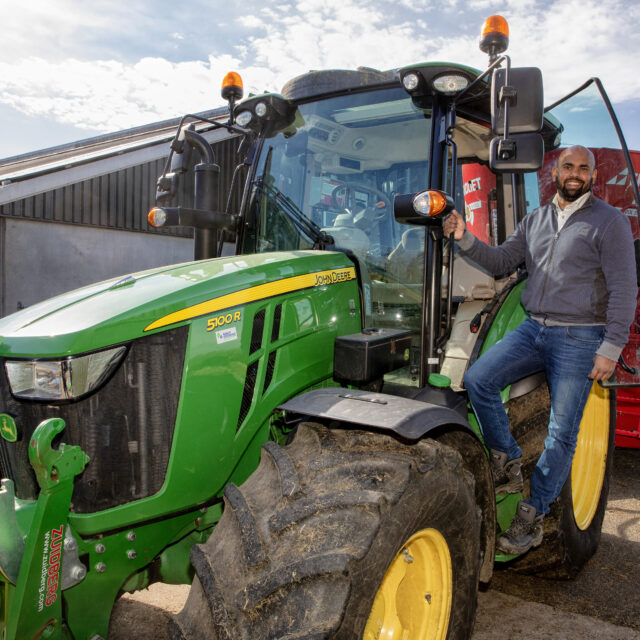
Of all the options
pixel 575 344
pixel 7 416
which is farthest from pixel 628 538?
pixel 7 416

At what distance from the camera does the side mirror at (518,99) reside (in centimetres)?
238

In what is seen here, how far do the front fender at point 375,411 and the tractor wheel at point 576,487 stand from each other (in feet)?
2.95

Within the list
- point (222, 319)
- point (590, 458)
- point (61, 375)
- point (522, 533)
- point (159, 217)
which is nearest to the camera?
point (61, 375)

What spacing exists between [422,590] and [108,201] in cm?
1321

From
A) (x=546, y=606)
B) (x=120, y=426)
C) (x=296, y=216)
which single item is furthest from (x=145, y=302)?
(x=546, y=606)

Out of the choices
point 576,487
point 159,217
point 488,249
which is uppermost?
point 159,217

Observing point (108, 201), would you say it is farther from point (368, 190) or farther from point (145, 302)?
point (145, 302)

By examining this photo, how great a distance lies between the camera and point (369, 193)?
2947 mm

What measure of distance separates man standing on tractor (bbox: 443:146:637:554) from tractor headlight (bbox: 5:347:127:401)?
161cm

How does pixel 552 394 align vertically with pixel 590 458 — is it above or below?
above

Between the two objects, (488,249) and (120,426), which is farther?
(488,249)

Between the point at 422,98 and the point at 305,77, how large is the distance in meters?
0.72

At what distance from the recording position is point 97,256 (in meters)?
13.6

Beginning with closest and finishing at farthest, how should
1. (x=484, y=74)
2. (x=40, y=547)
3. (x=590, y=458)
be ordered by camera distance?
(x=40, y=547), (x=484, y=74), (x=590, y=458)
